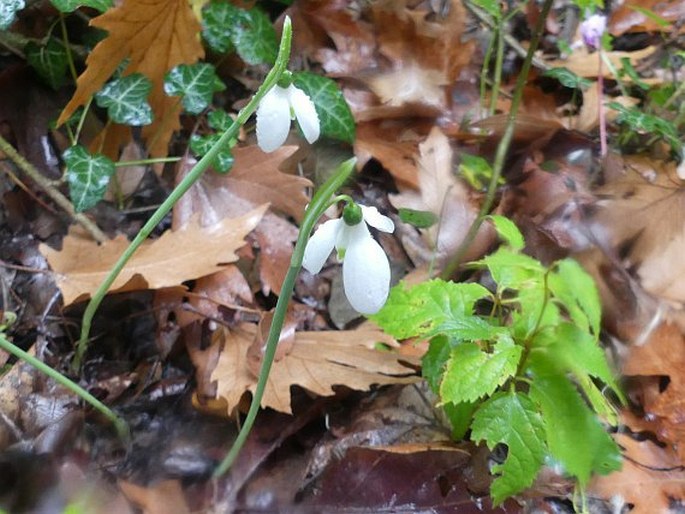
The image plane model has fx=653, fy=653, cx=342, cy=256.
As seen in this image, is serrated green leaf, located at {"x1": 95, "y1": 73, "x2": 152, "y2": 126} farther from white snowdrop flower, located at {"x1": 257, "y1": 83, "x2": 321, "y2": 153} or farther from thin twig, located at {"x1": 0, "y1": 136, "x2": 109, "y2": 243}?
white snowdrop flower, located at {"x1": 257, "y1": 83, "x2": 321, "y2": 153}

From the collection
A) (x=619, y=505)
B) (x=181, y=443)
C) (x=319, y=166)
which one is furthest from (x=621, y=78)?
(x=181, y=443)

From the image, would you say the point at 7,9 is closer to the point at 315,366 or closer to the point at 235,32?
the point at 235,32

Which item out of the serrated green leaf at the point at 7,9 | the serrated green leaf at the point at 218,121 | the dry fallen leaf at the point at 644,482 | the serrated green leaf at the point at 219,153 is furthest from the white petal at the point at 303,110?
the dry fallen leaf at the point at 644,482

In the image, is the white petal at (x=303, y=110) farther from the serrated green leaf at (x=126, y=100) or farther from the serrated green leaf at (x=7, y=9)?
the serrated green leaf at (x=7, y=9)

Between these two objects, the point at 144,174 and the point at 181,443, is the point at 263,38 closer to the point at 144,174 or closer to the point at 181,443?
the point at 144,174

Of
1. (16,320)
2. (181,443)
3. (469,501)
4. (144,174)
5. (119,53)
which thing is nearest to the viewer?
(469,501)

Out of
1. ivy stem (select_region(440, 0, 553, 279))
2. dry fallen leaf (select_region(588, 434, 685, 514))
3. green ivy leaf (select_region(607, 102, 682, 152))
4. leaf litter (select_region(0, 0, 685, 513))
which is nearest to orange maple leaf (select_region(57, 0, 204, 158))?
leaf litter (select_region(0, 0, 685, 513))
